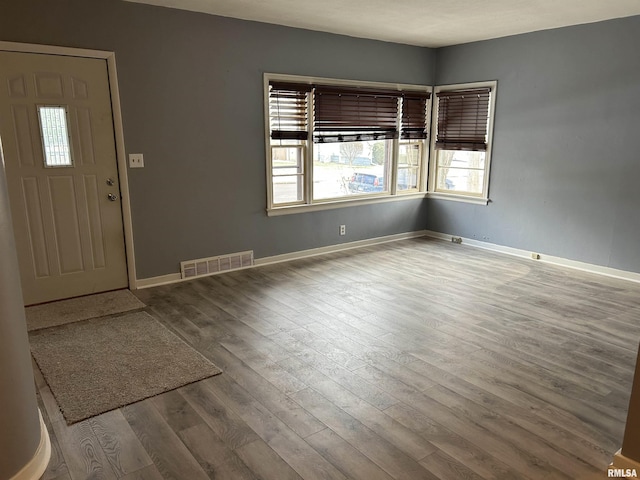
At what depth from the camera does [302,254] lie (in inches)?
222

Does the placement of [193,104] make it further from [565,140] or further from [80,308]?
[565,140]

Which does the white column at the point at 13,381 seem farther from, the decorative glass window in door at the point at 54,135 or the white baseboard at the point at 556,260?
the white baseboard at the point at 556,260

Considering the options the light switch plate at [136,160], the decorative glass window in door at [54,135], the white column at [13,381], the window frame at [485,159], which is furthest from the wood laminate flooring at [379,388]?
the window frame at [485,159]

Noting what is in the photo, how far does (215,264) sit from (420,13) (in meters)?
3.26

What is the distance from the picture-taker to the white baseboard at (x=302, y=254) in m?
4.57

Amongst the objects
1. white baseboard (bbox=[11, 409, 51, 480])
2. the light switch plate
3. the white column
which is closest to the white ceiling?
the light switch plate

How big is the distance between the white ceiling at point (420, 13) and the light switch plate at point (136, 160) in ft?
4.37

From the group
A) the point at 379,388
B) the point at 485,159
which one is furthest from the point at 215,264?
the point at 485,159

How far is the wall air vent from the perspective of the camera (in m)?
4.77

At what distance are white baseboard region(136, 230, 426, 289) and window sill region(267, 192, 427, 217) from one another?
0.50 metres

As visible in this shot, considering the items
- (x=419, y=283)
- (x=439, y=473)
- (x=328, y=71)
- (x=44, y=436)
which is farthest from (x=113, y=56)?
(x=439, y=473)

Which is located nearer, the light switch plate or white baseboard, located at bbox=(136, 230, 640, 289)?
the light switch plate

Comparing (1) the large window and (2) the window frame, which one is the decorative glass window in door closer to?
(1) the large window

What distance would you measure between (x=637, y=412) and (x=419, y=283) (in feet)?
9.06
